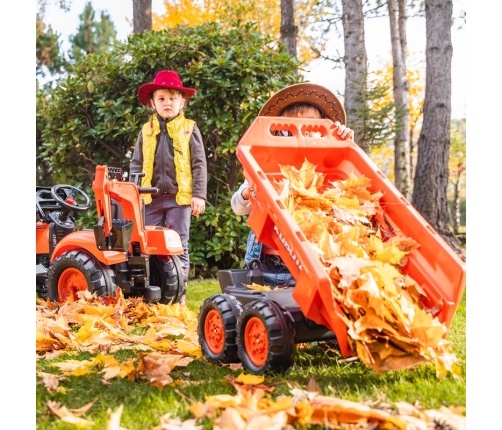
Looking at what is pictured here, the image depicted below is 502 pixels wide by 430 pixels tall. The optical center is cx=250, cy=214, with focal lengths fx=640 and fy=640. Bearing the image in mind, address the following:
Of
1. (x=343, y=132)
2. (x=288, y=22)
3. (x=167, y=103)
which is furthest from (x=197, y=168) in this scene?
(x=288, y=22)

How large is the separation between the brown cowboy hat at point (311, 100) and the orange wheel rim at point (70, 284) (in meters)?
1.68

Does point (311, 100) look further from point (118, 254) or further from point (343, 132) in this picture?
point (118, 254)

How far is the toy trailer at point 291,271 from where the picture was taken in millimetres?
2273

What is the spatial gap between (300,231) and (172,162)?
2353mm

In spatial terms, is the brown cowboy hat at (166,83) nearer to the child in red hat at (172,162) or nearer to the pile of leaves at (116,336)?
the child in red hat at (172,162)

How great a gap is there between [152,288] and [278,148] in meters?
1.55

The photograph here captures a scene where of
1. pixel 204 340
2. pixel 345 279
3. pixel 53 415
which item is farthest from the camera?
pixel 204 340

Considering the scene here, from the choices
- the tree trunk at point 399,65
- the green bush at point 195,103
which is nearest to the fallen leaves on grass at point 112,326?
the green bush at point 195,103

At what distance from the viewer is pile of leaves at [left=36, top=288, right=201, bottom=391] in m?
2.45

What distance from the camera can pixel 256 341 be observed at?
96.2 inches

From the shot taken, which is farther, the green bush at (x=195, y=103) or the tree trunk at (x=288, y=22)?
the tree trunk at (x=288, y=22)
